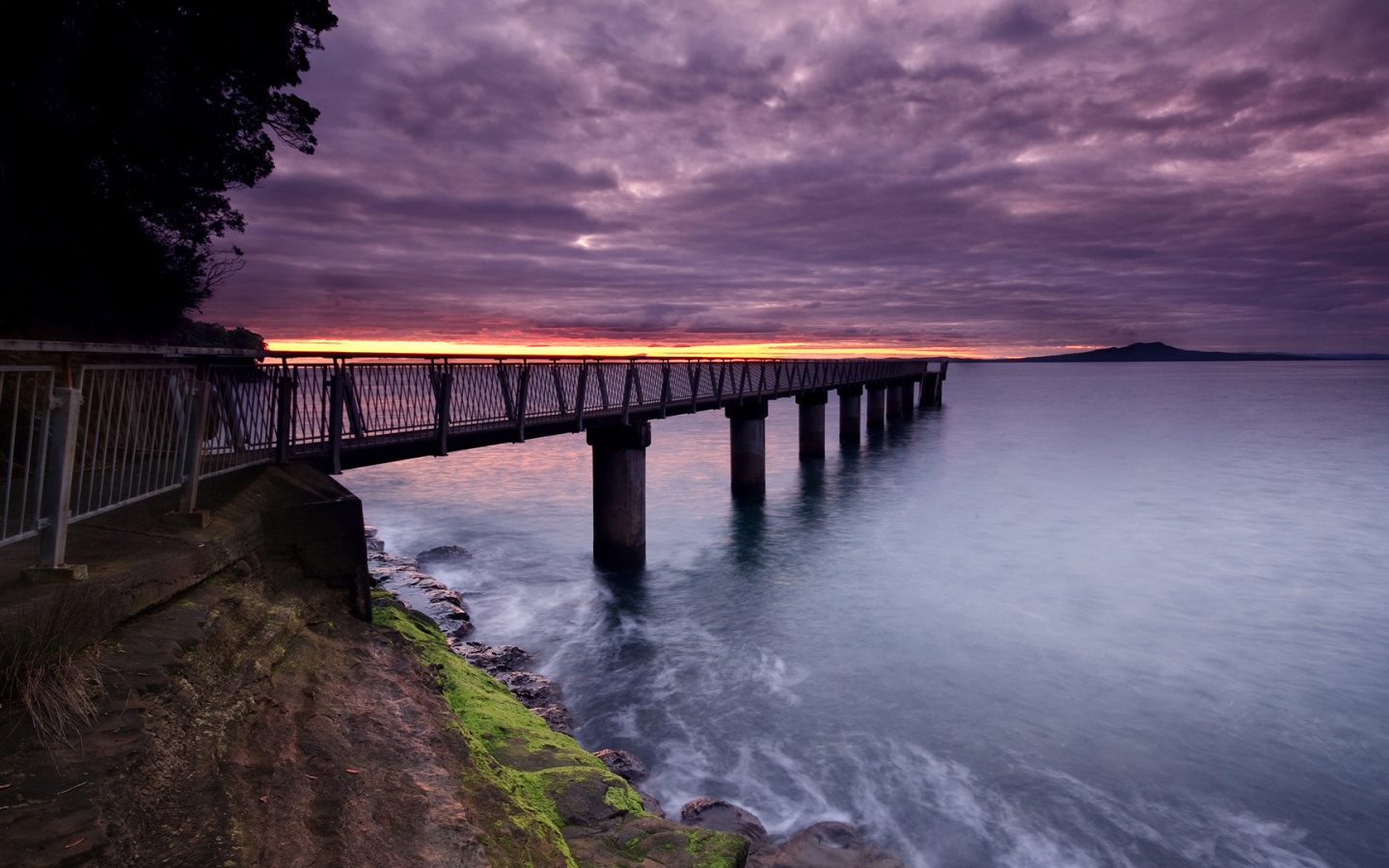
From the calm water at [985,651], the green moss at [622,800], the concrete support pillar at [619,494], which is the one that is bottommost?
the calm water at [985,651]

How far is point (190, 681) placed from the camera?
4.31 meters

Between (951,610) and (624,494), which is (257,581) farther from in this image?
(951,610)

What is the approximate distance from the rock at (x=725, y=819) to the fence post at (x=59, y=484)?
6071 millimetres

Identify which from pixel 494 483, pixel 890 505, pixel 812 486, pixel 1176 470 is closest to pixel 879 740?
pixel 890 505

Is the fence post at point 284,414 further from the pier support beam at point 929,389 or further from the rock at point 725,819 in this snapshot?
the pier support beam at point 929,389

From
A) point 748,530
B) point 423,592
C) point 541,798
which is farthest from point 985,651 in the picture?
point 423,592

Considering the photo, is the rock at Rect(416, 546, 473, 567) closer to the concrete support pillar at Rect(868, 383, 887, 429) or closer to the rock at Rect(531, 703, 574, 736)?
the rock at Rect(531, 703, 574, 736)

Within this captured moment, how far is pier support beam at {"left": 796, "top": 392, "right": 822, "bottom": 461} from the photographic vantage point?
4069cm

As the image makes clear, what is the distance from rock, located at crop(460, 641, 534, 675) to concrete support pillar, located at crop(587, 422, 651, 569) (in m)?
5.82

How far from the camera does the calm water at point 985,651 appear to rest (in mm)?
9930

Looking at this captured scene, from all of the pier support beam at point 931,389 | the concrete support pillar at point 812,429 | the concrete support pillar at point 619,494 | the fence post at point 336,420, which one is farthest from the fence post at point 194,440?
the pier support beam at point 931,389

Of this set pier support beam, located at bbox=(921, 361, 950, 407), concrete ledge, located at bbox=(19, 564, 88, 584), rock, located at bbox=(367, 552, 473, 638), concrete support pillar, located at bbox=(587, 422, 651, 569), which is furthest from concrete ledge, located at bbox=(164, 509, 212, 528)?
pier support beam, located at bbox=(921, 361, 950, 407)

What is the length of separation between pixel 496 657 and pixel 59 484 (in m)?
9.08

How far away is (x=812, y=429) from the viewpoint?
136ft
